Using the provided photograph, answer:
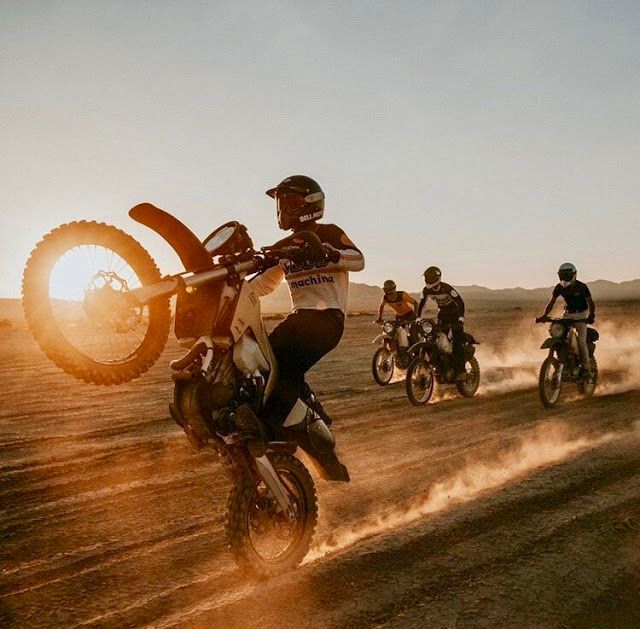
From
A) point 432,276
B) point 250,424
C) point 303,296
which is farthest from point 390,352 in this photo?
point 250,424

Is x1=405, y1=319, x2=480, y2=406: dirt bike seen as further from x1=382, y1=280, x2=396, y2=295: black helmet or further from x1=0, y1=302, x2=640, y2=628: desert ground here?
x1=382, y1=280, x2=396, y2=295: black helmet

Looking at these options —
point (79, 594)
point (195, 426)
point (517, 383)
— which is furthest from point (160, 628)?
point (517, 383)

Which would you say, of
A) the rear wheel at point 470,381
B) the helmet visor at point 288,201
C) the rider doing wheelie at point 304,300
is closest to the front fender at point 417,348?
the rear wheel at point 470,381

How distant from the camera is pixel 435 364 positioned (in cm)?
1096

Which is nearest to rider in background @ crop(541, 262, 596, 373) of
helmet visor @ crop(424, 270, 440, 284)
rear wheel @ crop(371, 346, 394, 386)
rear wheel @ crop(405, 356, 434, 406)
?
helmet visor @ crop(424, 270, 440, 284)

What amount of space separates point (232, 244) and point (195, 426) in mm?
1060

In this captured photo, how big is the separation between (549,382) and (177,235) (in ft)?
28.1

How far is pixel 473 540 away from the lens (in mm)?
4094

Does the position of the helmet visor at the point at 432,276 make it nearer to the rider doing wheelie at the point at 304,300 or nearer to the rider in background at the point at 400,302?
the rider in background at the point at 400,302

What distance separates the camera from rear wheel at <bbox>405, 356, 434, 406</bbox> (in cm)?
1021

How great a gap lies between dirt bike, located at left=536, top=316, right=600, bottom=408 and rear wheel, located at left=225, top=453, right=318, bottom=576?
7.13 metres

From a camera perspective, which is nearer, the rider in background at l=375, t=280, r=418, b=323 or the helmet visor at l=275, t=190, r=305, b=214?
the helmet visor at l=275, t=190, r=305, b=214

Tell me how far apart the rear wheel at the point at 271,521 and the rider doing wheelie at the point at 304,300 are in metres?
0.34

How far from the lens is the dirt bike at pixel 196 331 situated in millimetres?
2971
